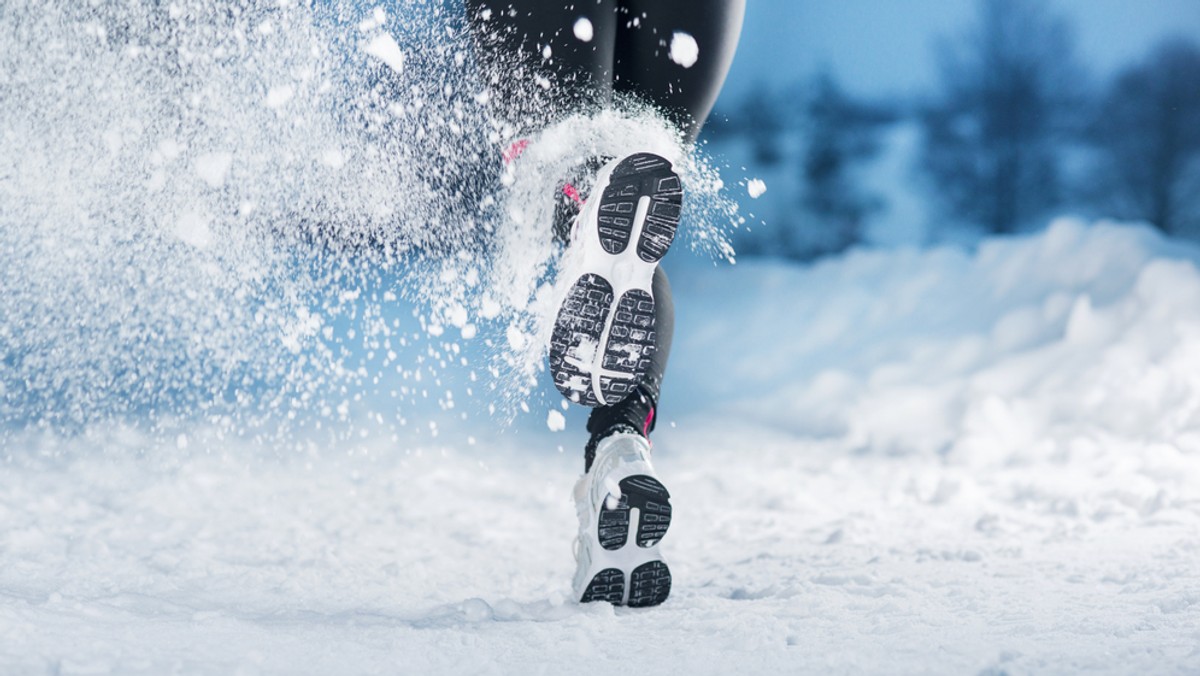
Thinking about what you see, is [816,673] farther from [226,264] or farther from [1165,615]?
[226,264]

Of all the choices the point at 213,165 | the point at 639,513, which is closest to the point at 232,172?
the point at 213,165

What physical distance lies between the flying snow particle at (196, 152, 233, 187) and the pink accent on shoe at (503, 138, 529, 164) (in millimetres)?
735

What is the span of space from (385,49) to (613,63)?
533mm

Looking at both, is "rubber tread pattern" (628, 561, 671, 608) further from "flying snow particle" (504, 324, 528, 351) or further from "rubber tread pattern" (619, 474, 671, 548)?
"flying snow particle" (504, 324, 528, 351)

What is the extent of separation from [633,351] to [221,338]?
1.06 meters

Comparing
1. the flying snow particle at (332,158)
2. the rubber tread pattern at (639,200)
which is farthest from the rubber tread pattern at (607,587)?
the flying snow particle at (332,158)

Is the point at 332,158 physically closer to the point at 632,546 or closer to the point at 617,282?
the point at 617,282

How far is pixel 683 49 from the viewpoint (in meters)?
1.34

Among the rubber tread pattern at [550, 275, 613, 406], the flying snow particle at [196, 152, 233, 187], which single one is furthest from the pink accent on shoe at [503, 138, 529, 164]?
the flying snow particle at [196, 152, 233, 187]

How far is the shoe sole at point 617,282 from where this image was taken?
1.19 meters

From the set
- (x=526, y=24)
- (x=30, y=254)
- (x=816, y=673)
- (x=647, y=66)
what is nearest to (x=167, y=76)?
(x=30, y=254)

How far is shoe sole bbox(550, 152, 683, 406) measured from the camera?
119 cm

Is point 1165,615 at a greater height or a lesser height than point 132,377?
lesser

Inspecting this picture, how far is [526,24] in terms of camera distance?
136cm
